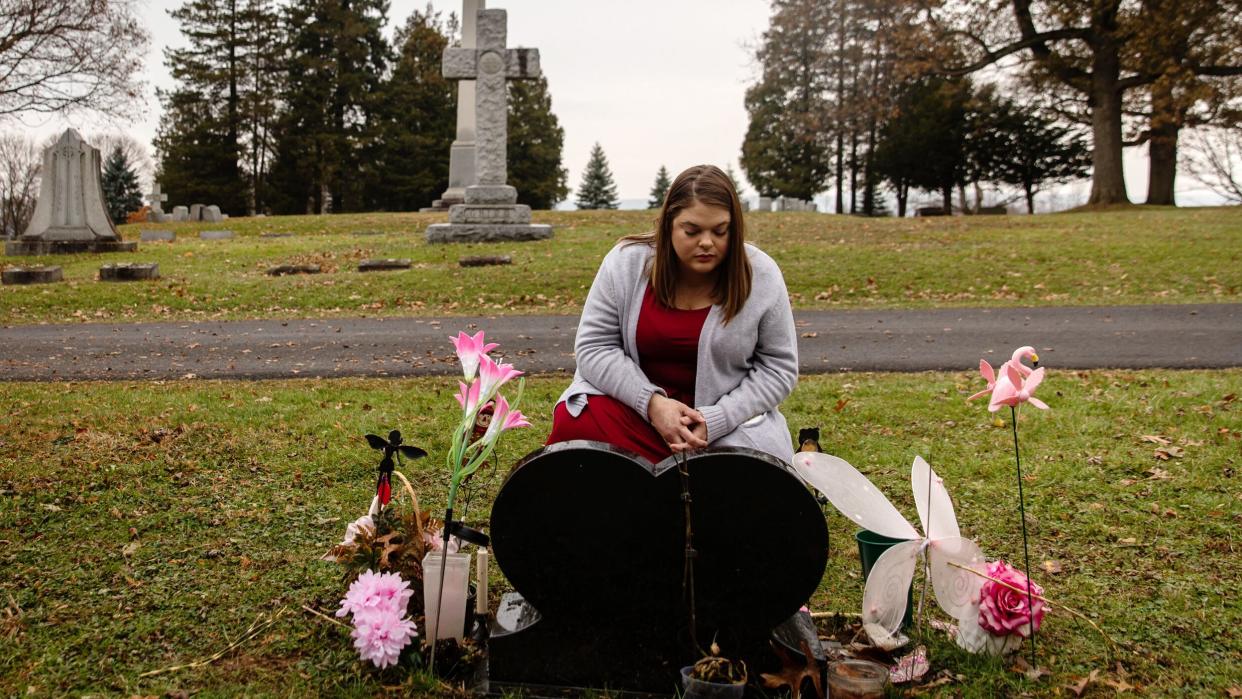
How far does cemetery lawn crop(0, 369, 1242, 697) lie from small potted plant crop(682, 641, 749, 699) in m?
0.74

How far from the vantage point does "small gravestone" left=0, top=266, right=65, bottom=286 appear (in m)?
13.6

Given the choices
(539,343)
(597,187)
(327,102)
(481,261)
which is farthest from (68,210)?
(597,187)

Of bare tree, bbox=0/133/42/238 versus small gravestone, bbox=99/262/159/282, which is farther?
bare tree, bbox=0/133/42/238

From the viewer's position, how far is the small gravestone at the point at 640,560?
8.93 ft

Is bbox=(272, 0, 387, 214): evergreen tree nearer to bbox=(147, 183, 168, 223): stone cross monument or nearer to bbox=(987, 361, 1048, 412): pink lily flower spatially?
bbox=(147, 183, 168, 223): stone cross monument

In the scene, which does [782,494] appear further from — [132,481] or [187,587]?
[132,481]

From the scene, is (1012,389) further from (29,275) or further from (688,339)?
(29,275)

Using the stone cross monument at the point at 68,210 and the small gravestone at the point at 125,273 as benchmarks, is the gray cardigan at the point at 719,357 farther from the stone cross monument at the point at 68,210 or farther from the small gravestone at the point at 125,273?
the stone cross monument at the point at 68,210

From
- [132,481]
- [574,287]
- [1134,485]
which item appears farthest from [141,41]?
[1134,485]

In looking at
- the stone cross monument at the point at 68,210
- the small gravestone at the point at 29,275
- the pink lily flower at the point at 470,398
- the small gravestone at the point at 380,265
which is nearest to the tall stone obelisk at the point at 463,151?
the stone cross monument at the point at 68,210

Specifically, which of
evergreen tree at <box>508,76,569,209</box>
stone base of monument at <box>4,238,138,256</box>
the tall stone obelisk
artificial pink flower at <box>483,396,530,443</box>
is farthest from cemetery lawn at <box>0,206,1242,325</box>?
evergreen tree at <box>508,76,569,209</box>

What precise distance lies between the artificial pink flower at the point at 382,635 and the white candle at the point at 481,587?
365mm

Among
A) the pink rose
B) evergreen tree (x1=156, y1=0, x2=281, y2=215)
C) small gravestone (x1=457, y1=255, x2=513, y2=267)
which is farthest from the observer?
evergreen tree (x1=156, y1=0, x2=281, y2=215)

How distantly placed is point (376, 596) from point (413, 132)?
45.5 m
